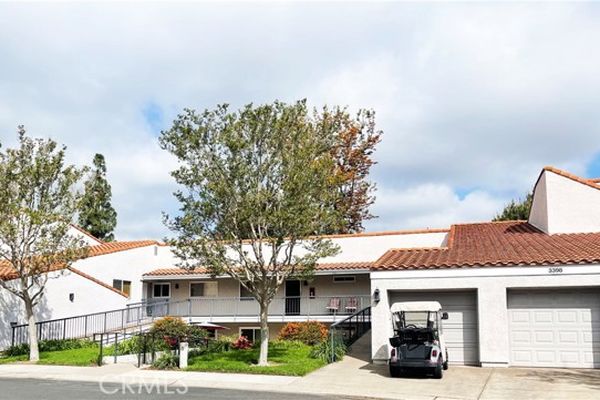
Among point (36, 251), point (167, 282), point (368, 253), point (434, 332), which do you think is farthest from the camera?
point (167, 282)

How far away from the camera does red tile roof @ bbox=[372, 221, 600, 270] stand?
54.1 feet

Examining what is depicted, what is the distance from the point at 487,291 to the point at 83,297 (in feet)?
55.5

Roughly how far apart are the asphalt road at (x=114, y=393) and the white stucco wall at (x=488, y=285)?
5296mm

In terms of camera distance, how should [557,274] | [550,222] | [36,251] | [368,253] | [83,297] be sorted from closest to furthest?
[557,274]
[36,251]
[550,222]
[83,297]
[368,253]

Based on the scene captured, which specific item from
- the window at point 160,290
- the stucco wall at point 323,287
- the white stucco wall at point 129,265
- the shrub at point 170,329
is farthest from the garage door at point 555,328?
the window at point 160,290

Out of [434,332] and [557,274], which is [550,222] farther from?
[434,332]

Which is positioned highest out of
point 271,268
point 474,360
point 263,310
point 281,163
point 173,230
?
point 281,163

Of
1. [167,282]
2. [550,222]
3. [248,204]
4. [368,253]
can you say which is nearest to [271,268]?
[248,204]

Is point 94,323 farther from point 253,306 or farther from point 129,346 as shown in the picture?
point 253,306

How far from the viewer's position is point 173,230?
1641 centimetres

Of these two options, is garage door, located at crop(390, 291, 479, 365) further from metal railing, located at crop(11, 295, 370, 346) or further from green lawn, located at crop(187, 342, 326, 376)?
metal railing, located at crop(11, 295, 370, 346)

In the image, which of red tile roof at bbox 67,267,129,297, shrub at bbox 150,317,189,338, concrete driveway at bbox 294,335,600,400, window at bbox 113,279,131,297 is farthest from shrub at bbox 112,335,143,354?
window at bbox 113,279,131,297

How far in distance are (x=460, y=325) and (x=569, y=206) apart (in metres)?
7.01

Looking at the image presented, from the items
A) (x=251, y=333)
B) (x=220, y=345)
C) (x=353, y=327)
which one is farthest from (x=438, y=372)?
(x=251, y=333)
